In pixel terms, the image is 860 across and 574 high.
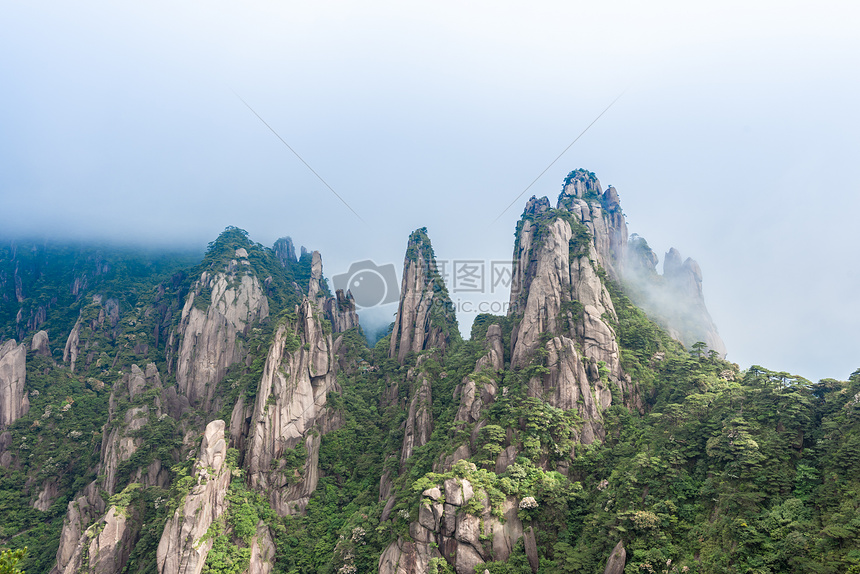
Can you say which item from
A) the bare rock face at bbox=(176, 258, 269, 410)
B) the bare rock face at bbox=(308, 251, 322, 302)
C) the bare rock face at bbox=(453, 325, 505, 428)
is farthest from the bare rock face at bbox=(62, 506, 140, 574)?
the bare rock face at bbox=(308, 251, 322, 302)

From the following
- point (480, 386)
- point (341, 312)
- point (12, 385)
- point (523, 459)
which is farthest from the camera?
point (341, 312)

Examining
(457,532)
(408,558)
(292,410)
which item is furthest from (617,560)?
(292,410)

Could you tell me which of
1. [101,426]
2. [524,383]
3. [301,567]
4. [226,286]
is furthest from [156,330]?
[524,383]

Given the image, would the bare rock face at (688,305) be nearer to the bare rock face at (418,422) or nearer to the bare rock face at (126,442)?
the bare rock face at (418,422)

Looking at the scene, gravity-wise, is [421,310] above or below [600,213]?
below

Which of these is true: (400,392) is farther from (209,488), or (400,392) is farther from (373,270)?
(373,270)

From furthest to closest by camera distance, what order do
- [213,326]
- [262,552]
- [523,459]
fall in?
[213,326] → [262,552] → [523,459]

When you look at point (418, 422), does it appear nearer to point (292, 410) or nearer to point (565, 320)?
point (292, 410)
